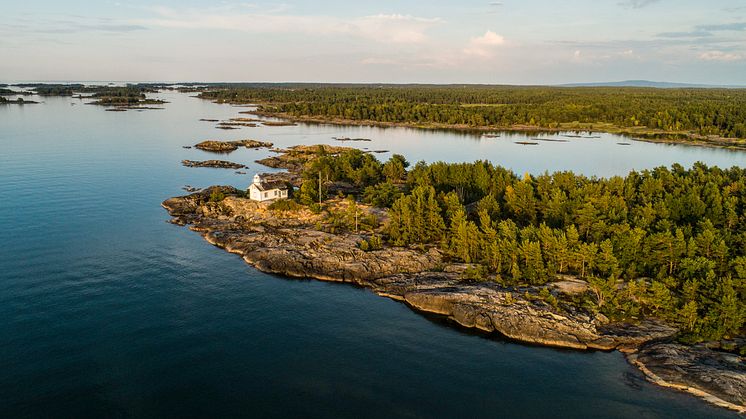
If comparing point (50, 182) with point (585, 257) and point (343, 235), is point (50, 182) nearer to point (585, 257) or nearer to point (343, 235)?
point (343, 235)

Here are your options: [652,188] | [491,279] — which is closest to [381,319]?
[491,279]

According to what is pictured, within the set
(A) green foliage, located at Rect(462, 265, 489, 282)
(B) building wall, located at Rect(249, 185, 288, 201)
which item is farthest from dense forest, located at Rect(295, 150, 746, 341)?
(B) building wall, located at Rect(249, 185, 288, 201)

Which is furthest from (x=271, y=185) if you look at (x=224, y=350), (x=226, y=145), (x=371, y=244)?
(x=226, y=145)

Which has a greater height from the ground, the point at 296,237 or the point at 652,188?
the point at 652,188

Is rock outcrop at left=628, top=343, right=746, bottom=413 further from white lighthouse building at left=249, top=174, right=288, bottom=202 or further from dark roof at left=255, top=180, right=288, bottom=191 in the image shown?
dark roof at left=255, top=180, right=288, bottom=191

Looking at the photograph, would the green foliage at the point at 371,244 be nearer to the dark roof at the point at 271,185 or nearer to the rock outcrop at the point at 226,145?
the dark roof at the point at 271,185

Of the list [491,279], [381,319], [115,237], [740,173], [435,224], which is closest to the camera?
[381,319]
